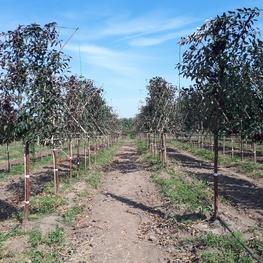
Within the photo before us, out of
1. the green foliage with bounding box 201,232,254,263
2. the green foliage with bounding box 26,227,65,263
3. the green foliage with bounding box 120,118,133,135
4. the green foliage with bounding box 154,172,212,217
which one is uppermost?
the green foliage with bounding box 120,118,133,135

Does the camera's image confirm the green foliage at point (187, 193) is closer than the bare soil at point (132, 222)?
No

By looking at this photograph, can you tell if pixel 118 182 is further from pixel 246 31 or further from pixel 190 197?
pixel 246 31

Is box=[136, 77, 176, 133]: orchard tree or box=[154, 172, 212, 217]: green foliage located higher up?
box=[136, 77, 176, 133]: orchard tree

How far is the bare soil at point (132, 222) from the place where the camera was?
5.79m

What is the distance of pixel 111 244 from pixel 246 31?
17.3 feet

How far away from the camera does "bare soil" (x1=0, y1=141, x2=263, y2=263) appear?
5789mm

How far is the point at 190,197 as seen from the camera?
9.02m

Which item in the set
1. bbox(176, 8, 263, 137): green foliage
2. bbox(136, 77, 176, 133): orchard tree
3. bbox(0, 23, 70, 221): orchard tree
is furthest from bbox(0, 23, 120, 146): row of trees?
bbox(136, 77, 176, 133): orchard tree

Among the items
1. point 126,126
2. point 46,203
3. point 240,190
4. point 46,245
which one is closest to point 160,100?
point 240,190

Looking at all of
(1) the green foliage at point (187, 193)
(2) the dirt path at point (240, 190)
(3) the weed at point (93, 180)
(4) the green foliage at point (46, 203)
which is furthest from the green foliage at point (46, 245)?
(3) the weed at point (93, 180)

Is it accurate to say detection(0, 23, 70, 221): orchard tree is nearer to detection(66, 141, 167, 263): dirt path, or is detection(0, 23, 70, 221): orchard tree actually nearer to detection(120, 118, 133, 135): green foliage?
detection(66, 141, 167, 263): dirt path

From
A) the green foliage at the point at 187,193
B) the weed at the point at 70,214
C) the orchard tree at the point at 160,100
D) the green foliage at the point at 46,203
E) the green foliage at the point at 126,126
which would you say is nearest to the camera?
the weed at the point at 70,214

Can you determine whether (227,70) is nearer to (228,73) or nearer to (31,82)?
(228,73)

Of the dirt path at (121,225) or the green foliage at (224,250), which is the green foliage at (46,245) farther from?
the green foliage at (224,250)
